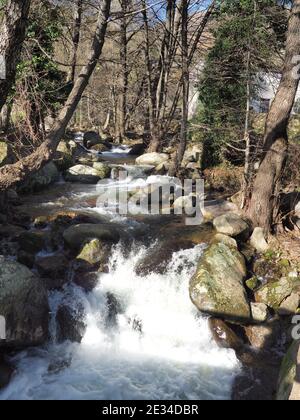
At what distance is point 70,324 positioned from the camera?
711 centimetres

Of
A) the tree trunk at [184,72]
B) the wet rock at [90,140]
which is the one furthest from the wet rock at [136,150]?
the tree trunk at [184,72]

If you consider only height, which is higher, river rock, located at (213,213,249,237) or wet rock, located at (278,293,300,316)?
river rock, located at (213,213,249,237)

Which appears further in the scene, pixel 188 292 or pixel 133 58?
pixel 133 58

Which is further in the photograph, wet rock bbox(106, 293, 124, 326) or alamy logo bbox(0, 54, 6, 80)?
wet rock bbox(106, 293, 124, 326)

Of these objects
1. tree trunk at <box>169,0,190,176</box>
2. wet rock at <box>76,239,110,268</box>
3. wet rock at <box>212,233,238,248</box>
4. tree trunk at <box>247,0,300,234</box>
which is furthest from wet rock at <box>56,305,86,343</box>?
tree trunk at <box>169,0,190,176</box>

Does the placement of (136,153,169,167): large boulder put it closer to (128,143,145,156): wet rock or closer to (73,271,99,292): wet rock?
(128,143,145,156): wet rock

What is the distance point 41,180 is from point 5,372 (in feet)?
23.0

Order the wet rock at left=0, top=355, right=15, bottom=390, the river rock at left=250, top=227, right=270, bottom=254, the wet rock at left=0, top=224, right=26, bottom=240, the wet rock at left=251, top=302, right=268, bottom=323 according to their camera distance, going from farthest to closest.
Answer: the river rock at left=250, top=227, right=270, bottom=254 → the wet rock at left=0, top=224, right=26, bottom=240 → the wet rock at left=251, top=302, right=268, bottom=323 → the wet rock at left=0, top=355, right=15, bottom=390

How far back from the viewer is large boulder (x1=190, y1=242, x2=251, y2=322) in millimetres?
7023

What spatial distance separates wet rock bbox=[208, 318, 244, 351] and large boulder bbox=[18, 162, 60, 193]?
674 cm

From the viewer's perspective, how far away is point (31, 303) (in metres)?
6.55
